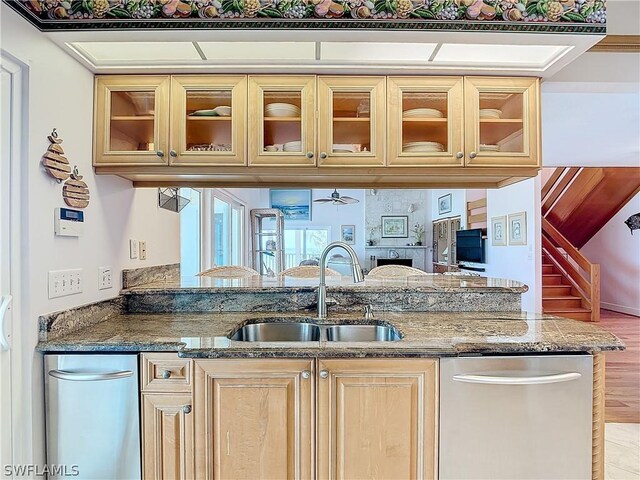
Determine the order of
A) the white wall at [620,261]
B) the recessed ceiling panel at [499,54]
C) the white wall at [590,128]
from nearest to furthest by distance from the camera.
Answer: the recessed ceiling panel at [499,54] < the white wall at [590,128] < the white wall at [620,261]

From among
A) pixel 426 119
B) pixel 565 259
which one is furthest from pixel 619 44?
pixel 565 259

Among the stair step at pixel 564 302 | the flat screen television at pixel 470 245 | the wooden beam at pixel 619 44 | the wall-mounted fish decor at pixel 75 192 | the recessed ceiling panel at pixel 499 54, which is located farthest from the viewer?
the flat screen television at pixel 470 245

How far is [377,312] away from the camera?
1.93m

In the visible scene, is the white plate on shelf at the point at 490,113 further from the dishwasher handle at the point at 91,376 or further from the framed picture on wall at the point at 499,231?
the framed picture on wall at the point at 499,231

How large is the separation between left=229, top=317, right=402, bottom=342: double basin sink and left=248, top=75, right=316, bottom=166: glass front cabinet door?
0.78m

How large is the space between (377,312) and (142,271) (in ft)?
4.42

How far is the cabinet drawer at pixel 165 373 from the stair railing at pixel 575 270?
6194 mm

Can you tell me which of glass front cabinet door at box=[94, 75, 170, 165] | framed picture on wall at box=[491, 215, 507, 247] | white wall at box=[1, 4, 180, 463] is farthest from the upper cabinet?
framed picture on wall at box=[491, 215, 507, 247]

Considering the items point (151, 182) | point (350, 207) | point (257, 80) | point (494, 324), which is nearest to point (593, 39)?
point (494, 324)

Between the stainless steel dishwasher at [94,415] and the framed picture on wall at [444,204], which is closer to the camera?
the stainless steel dishwasher at [94,415]

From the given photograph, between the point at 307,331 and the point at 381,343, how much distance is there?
0.55 metres

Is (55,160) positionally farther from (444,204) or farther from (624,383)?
(444,204)

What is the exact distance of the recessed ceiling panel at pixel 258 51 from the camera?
162cm

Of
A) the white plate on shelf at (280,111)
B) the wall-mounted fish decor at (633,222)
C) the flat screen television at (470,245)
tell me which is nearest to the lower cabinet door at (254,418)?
the white plate on shelf at (280,111)
